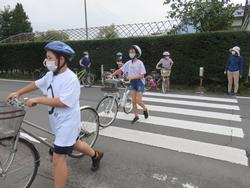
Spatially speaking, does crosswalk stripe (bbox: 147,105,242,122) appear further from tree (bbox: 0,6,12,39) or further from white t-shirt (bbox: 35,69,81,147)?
tree (bbox: 0,6,12,39)

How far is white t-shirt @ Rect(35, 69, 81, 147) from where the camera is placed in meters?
3.06

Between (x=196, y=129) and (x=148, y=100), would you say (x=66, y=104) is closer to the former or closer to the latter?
(x=196, y=129)

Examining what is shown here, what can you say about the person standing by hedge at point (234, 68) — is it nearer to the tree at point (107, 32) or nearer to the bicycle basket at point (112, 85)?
the bicycle basket at point (112, 85)

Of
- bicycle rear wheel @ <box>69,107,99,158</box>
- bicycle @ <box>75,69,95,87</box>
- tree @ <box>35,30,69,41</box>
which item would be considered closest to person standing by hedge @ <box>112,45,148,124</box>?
bicycle rear wheel @ <box>69,107,99,158</box>

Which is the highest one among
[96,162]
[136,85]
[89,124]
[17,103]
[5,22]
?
[5,22]

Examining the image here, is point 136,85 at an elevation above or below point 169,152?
above

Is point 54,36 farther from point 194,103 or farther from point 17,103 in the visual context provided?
point 17,103

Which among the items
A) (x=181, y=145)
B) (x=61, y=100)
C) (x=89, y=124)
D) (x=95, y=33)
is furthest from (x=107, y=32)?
(x=61, y=100)

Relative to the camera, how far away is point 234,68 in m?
A: 11.6

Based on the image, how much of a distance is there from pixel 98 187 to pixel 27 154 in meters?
1.00

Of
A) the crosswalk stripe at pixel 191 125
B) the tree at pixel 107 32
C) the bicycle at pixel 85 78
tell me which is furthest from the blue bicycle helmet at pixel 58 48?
the tree at pixel 107 32

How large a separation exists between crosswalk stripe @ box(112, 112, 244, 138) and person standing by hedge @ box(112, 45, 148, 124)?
49 cm

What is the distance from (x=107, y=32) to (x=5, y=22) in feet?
136

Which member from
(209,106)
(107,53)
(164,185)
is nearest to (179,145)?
(164,185)
